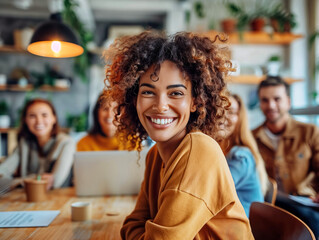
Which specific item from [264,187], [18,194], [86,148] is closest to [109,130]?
[86,148]

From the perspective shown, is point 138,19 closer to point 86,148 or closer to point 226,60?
point 86,148

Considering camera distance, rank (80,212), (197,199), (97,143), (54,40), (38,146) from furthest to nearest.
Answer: (97,143), (38,146), (54,40), (80,212), (197,199)

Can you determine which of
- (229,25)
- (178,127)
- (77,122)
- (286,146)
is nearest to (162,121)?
(178,127)

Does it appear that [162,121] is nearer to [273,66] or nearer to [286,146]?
[286,146]

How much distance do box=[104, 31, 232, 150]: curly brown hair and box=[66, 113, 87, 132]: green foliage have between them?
363 centimetres

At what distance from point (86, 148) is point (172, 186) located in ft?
6.53

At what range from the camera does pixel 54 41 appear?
1.75 metres

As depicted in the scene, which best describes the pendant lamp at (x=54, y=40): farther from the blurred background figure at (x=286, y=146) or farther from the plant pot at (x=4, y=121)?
the plant pot at (x=4, y=121)

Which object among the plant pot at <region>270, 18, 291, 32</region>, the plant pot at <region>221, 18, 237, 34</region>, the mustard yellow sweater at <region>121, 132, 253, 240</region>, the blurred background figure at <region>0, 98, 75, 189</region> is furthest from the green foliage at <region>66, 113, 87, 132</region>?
the mustard yellow sweater at <region>121, 132, 253, 240</region>

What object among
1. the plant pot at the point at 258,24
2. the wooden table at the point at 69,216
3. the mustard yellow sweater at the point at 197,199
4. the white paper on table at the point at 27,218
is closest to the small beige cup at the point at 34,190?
the wooden table at the point at 69,216

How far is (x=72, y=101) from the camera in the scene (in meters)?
5.09

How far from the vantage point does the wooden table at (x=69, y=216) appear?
1070 mm

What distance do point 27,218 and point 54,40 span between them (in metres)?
1.03

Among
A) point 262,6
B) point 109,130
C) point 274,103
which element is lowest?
point 109,130
